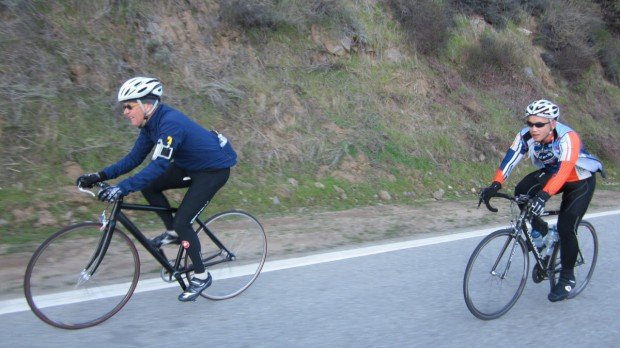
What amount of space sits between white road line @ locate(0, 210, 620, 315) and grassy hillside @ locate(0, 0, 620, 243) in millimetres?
2040

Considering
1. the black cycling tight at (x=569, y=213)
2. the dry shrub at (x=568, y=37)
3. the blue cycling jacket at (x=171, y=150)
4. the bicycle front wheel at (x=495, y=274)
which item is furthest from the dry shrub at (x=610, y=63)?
the blue cycling jacket at (x=171, y=150)

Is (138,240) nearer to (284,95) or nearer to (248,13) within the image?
(284,95)

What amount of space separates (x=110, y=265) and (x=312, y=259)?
230 centimetres

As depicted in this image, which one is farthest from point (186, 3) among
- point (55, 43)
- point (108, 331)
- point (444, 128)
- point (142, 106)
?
point (108, 331)

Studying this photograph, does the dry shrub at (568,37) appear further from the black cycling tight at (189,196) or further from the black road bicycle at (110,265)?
the black cycling tight at (189,196)

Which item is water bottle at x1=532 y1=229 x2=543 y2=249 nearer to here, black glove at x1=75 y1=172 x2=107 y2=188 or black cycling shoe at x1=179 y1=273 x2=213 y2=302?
black cycling shoe at x1=179 y1=273 x2=213 y2=302

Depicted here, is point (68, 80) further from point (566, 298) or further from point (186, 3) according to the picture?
point (566, 298)

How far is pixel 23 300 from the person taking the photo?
14.7 feet

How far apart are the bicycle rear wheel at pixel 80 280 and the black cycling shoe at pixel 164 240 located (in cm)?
20

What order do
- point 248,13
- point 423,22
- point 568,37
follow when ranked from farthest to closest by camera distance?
1. point 568,37
2. point 423,22
3. point 248,13

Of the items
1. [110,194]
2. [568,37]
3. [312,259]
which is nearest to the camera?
[110,194]

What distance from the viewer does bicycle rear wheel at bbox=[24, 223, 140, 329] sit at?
4.02 m

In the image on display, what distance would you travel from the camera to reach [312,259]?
6020mm

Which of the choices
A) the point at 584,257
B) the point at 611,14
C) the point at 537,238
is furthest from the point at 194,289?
the point at 611,14
